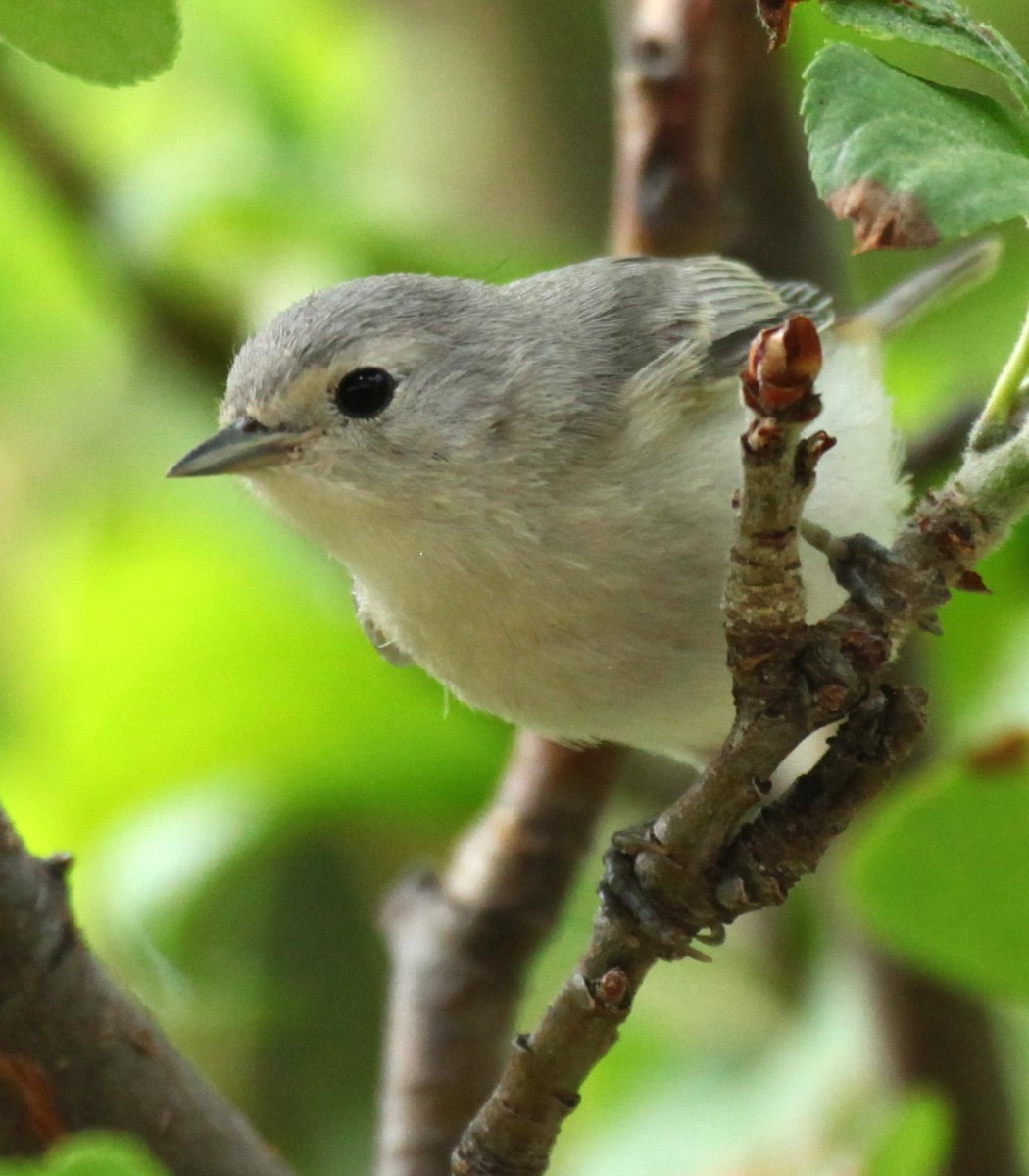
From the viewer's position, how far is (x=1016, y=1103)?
75.0 inches

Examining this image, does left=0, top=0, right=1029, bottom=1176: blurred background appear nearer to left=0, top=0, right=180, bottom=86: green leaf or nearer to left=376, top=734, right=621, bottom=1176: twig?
left=376, top=734, right=621, bottom=1176: twig

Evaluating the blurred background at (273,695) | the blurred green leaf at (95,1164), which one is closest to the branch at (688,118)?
the blurred background at (273,695)

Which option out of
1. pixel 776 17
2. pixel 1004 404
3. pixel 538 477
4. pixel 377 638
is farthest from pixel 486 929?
pixel 776 17

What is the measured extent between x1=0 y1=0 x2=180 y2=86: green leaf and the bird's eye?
73 centimetres

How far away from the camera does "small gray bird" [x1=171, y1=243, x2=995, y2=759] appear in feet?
4.25

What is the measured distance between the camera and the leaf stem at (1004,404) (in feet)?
2.65

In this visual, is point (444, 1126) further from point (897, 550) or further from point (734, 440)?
point (897, 550)

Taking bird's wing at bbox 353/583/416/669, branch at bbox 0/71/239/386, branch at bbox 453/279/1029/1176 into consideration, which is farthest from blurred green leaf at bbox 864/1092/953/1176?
branch at bbox 0/71/239/386

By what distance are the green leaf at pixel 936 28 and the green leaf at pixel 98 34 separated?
302 mm

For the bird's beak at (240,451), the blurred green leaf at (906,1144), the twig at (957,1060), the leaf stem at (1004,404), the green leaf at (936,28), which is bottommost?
the twig at (957,1060)

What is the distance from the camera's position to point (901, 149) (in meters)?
0.70

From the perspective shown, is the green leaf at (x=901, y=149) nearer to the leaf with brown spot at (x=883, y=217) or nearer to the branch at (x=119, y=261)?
the leaf with brown spot at (x=883, y=217)

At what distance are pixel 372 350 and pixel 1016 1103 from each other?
1.20 meters

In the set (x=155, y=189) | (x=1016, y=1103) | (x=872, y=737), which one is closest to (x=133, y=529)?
(x=155, y=189)
